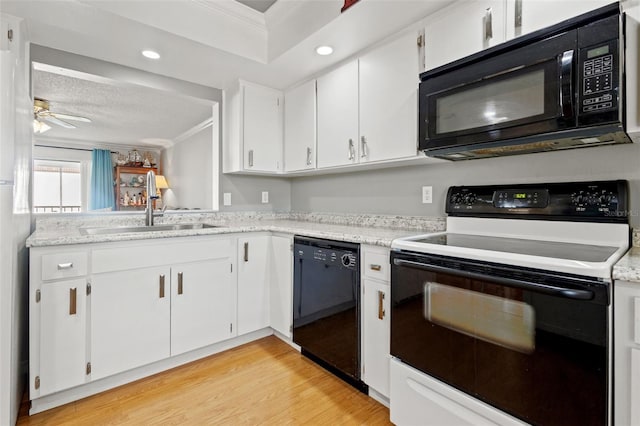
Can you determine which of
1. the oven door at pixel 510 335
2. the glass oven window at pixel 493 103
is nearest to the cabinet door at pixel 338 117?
the glass oven window at pixel 493 103

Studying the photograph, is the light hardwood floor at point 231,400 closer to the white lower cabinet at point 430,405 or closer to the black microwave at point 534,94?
the white lower cabinet at point 430,405

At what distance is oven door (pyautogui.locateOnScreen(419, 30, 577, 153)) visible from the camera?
1156mm

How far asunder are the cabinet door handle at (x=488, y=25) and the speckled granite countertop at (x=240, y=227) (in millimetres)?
987

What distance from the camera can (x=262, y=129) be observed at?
2656mm

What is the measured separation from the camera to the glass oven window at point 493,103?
1236mm

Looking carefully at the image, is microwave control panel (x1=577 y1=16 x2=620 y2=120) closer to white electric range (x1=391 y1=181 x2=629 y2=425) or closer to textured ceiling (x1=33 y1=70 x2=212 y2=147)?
white electric range (x1=391 y1=181 x2=629 y2=425)

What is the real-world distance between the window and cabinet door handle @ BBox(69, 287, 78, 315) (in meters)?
4.86

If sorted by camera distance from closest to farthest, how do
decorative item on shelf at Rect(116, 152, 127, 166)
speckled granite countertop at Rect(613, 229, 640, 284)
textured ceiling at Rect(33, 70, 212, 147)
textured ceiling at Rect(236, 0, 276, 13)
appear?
speckled granite countertop at Rect(613, 229, 640, 284) < textured ceiling at Rect(236, 0, 276, 13) < textured ceiling at Rect(33, 70, 212, 147) < decorative item on shelf at Rect(116, 152, 127, 166)

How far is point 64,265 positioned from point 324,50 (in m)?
1.94

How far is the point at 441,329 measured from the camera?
127cm

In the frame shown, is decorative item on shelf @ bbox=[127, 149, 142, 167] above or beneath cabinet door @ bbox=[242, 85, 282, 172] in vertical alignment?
above

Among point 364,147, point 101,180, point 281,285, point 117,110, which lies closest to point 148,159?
point 101,180

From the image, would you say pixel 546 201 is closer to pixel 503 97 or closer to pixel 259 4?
pixel 503 97

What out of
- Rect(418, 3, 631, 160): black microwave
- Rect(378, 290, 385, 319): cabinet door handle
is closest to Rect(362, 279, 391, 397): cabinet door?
Rect(378, 290, 385, 319): cabinet door handle
